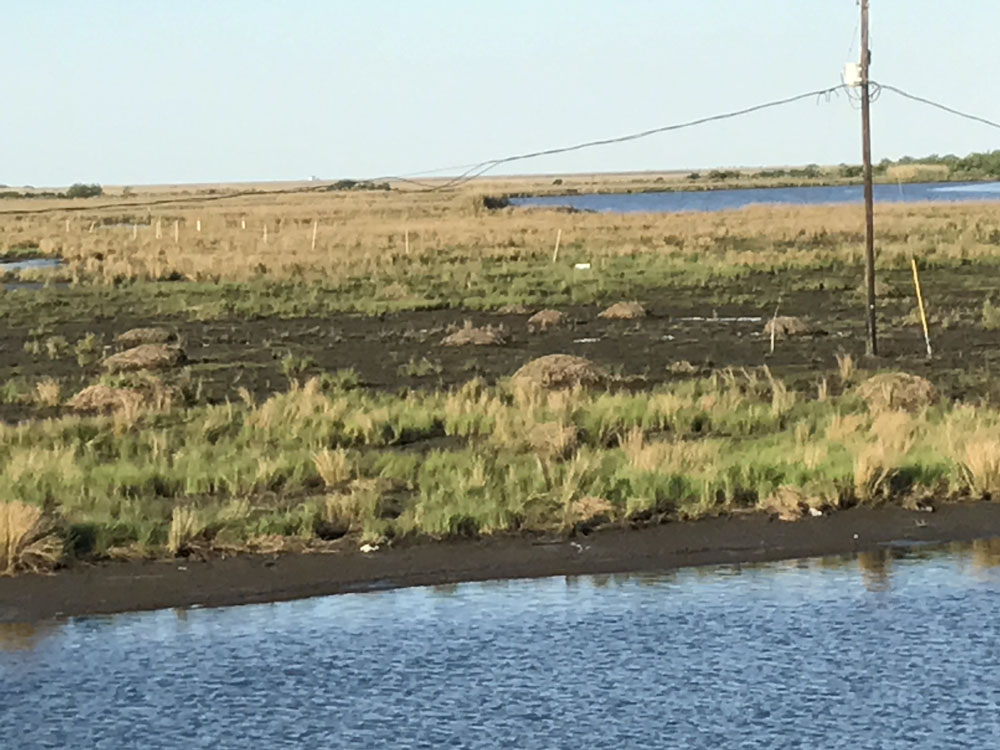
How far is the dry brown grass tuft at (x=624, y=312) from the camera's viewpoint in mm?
34219

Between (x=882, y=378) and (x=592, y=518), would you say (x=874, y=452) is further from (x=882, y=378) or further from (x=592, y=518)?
(x=882, y=378)

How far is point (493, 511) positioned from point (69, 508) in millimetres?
3531

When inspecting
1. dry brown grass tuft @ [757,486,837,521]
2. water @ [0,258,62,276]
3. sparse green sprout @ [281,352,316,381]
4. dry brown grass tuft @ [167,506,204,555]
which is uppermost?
water @ [0,258,62,276]

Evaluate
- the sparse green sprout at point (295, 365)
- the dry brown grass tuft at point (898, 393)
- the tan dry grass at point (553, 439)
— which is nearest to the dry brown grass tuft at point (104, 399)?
the sparse green sprout at point (295, 365)

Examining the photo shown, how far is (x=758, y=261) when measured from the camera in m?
49.2

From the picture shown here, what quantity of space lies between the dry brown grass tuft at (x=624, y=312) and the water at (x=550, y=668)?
2141 cm

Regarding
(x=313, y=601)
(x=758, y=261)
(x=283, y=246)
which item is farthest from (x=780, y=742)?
(x=283, y=246)

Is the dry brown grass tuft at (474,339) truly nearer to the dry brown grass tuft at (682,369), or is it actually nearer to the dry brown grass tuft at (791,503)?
the dry brown grass tuft at (682,369)

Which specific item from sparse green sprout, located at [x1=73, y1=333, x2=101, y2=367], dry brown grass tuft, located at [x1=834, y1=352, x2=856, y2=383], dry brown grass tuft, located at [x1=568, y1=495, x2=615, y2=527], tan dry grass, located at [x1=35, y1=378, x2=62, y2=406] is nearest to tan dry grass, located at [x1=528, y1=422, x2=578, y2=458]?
dry brown grass tuft, located at [x1=568, y1=495, x2=615, y2=527]

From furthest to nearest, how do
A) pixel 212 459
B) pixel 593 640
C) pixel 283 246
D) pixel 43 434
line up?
pixel 283 246 < pixel 43 434 < pixel 212 459 < pixel 593 640

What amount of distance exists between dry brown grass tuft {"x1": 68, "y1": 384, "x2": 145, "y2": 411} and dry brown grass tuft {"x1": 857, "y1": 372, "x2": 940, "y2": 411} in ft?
28.8

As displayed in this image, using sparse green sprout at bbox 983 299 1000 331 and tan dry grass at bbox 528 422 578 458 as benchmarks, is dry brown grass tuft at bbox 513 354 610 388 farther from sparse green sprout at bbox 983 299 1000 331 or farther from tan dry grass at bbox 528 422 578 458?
sparse green sprout at bbox 983 299 1000 331

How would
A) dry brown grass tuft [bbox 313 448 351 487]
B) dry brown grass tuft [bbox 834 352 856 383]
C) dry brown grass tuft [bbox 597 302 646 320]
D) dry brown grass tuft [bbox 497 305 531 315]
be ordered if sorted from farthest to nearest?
dry brown grass tuft [bbox 497 305 531 315] < dry brown grass tuft [bbox 597 302 646 320] < dry brown grass tuft [bbox 834 352 856 383] < dry brown grass tuft [bbox 313 448 351 487]

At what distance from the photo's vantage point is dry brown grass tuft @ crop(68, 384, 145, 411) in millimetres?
21111
